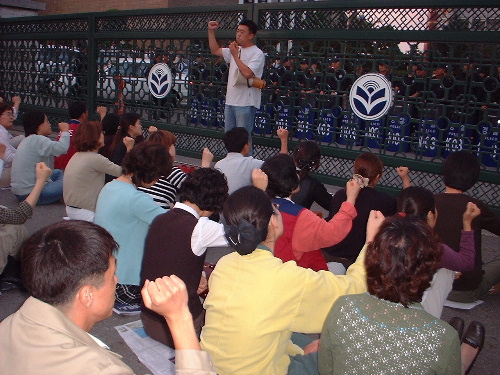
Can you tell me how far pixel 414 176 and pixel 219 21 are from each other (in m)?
3.33

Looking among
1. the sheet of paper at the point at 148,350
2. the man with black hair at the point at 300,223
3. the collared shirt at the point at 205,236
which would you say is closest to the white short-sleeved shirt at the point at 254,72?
the man with black hair at the point at 300,223

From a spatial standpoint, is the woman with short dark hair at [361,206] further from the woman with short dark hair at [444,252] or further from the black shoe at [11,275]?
the black shoe at [11,275]

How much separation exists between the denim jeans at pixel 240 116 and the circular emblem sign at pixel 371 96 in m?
1.25

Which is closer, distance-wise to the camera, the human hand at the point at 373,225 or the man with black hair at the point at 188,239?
the human hand at the point at 373,225

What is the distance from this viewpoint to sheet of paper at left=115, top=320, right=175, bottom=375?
10.5ft

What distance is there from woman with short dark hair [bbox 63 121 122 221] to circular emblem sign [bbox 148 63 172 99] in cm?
285

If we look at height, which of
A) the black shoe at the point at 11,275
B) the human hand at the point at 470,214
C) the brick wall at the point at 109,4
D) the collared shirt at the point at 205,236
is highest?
the brick wall at the point at 109,4

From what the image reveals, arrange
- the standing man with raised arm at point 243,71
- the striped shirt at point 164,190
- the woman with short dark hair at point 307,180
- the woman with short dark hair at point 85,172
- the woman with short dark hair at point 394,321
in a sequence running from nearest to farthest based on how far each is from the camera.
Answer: the woman with short dark hair at point 394,321
the striped shirt at point 164,190
the woman with short dark hair at point 307,180
the woman with short dark hair at point 85,172
the standing man with raised arm at point 243,71

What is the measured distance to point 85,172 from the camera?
5.30 m

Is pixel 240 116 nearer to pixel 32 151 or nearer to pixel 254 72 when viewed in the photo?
pixel 254 72

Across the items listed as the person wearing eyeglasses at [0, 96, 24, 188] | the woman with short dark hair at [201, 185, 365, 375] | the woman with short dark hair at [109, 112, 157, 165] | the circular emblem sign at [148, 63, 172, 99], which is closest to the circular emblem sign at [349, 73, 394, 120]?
the woman with short dark hair at [109, 112, 157, 165]

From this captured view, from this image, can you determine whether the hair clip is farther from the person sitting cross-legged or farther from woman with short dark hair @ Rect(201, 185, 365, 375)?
the person sitting cross-legged

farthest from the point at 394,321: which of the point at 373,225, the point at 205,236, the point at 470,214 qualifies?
the point at 470,214

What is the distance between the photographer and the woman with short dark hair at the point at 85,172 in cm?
528
